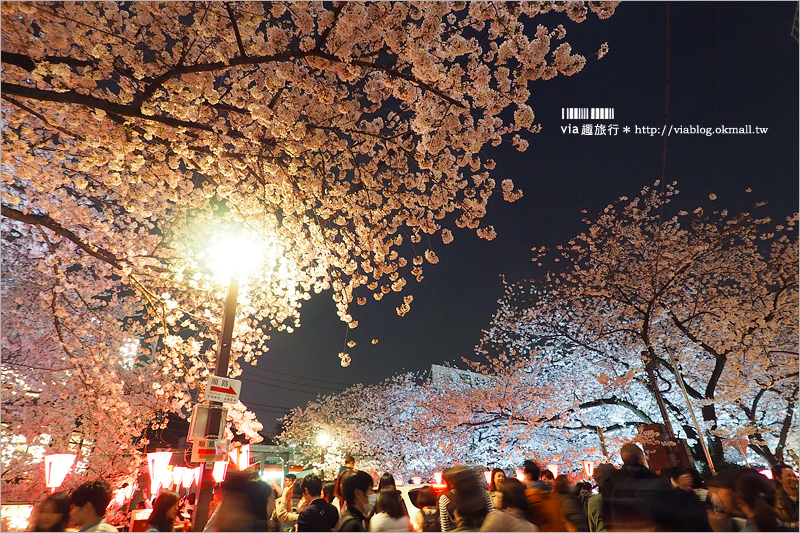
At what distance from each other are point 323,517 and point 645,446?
12615mm

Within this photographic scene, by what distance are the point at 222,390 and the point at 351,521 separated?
3.59 m

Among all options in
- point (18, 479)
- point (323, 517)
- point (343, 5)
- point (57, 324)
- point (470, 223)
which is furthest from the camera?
point (18, 479)

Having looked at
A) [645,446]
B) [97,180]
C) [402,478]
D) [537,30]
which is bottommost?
[402,478]

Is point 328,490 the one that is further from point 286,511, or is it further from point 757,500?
point 757,500

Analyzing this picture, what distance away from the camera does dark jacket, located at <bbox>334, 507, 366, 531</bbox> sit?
10.9ft

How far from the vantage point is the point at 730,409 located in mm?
18078

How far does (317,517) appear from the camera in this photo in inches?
152

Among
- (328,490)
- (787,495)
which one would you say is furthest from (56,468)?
(787,495)

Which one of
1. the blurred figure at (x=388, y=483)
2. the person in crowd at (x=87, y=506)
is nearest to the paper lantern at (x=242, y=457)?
the blurred figure at (x=388, y=483)

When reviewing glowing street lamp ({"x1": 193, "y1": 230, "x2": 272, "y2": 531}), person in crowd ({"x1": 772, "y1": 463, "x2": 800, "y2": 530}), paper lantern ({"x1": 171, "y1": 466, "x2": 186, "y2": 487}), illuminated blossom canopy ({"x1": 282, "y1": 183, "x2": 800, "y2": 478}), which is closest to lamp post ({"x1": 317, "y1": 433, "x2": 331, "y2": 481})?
illuminated blossom canopy ({"x1": 282, "y1": 183, "x2": 800, "y2": 478})

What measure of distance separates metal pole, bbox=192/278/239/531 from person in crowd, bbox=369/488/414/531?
3478 mm

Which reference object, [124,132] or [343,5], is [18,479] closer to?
[124,132]

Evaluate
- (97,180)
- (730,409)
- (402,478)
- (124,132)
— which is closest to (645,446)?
(730,409)

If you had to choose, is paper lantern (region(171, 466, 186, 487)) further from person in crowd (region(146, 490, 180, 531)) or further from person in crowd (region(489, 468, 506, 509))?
person in crowd (region(489, 468, 506, 509))
